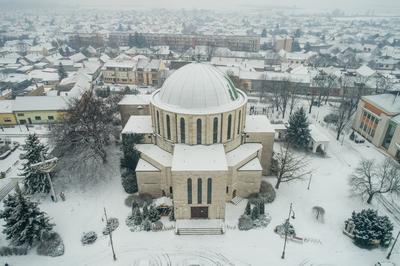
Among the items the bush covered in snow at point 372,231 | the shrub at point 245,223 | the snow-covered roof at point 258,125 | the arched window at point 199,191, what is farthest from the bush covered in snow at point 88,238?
the bush covered in snow at point 372,231

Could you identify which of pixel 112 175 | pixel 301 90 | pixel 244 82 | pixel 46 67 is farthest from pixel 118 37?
pixel 112 175

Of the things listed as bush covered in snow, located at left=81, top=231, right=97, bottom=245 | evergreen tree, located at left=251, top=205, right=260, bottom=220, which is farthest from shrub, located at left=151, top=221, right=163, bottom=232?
evergreen tree, located at left=251, top=205, right=260, bottom=220

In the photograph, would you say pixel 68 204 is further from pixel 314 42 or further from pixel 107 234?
pixel 314 42

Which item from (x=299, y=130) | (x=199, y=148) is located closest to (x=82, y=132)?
(x=199, y=148)

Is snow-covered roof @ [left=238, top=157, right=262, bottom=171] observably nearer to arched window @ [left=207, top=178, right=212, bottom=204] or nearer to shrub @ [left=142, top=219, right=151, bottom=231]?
arched window @ [left=207, top=178, right=212, bottom=204]

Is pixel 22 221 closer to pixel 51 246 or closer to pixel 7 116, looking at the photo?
pixel 51 246

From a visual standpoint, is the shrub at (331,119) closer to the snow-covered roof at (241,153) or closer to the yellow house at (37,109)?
the snow-covered roof at (241,153)
